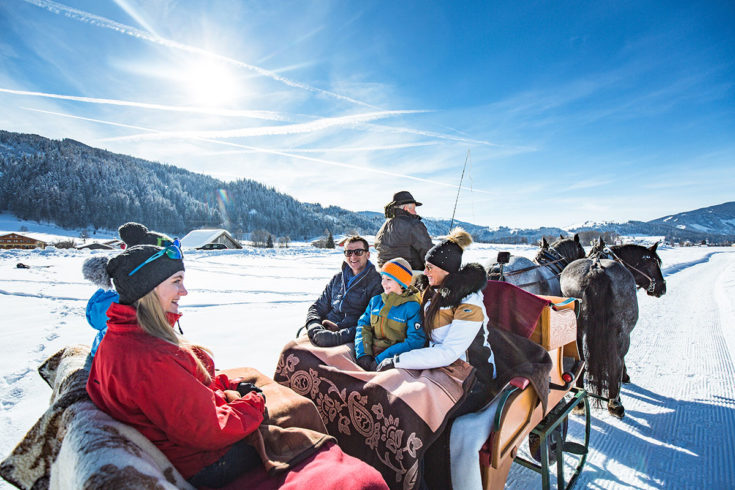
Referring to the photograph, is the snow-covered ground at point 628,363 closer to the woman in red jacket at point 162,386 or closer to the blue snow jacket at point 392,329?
the blue snow jacket at point 392,329

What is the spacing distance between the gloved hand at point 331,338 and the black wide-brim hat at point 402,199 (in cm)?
174

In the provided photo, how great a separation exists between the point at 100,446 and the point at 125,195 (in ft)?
325

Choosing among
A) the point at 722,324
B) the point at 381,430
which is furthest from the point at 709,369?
the point at 381,430

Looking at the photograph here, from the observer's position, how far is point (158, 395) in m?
1.31

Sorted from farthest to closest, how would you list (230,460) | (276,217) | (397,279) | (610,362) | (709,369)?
(276,217)
(709,369)
(610,362)
(397,279)
(230,460)

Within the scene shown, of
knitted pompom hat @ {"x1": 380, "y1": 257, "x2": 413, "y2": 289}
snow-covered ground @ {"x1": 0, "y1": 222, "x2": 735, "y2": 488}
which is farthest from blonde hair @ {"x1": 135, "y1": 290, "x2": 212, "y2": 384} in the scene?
snow-covered ground @ {"x1": 0, "y1": 222, "x2": 735, "y2": 488}

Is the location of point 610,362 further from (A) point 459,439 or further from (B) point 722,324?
(B) point 722,324

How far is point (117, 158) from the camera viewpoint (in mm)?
109812

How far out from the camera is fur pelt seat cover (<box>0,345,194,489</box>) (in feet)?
3.34

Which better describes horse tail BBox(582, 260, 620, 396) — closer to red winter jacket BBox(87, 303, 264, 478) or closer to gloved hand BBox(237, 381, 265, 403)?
gloved hand BBox(237, 381, 265, 403)

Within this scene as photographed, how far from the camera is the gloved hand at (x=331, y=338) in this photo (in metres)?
2.79

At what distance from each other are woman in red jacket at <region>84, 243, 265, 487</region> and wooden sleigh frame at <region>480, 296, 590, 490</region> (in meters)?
1.34

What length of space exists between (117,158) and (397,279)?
13960 cm

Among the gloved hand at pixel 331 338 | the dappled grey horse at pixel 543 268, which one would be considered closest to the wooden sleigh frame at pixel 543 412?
the gloved hand at pixel 331 338
